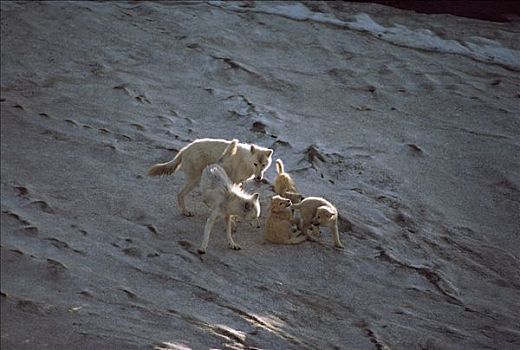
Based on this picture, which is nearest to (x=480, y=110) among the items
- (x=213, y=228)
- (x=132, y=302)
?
(x=213, y=228)

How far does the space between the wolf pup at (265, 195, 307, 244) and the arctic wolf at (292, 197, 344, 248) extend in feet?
0.22

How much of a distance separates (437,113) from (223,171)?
196cm

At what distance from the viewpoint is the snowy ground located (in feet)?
9.95

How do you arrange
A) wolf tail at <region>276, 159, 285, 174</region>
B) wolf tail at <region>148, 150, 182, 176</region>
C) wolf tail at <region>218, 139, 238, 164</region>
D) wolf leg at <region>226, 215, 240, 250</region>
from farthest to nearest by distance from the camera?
wolf tail at <region>276, 159, 285, 174</region> < wolf tail at <region>218, 139, 238, 164</region> < wolf tail at <region>148, 150, 182, 176</region> < wolf leg at <region>226, 215, 240, 250</region>

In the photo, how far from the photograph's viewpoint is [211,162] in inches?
183

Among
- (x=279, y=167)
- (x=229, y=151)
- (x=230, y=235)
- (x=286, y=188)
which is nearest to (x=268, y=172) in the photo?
(x=279, y=167)

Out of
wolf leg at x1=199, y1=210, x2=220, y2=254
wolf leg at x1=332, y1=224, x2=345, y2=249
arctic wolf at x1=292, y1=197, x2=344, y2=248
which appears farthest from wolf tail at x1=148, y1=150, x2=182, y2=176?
wolf leg at x1=332, y1=224, x2=345, y2=249

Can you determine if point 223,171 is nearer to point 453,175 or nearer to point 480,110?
point 453,175

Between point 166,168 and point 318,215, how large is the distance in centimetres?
80

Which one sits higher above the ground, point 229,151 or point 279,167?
point 229,151

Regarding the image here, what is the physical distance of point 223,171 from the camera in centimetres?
450

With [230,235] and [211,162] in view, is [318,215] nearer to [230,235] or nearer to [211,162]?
[230,235]

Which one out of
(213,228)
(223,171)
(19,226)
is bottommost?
(213,228)

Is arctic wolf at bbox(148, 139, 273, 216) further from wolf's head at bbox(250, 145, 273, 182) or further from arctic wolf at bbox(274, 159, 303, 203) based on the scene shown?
arctic wolf at bbox(274, 159, 303, 203)
